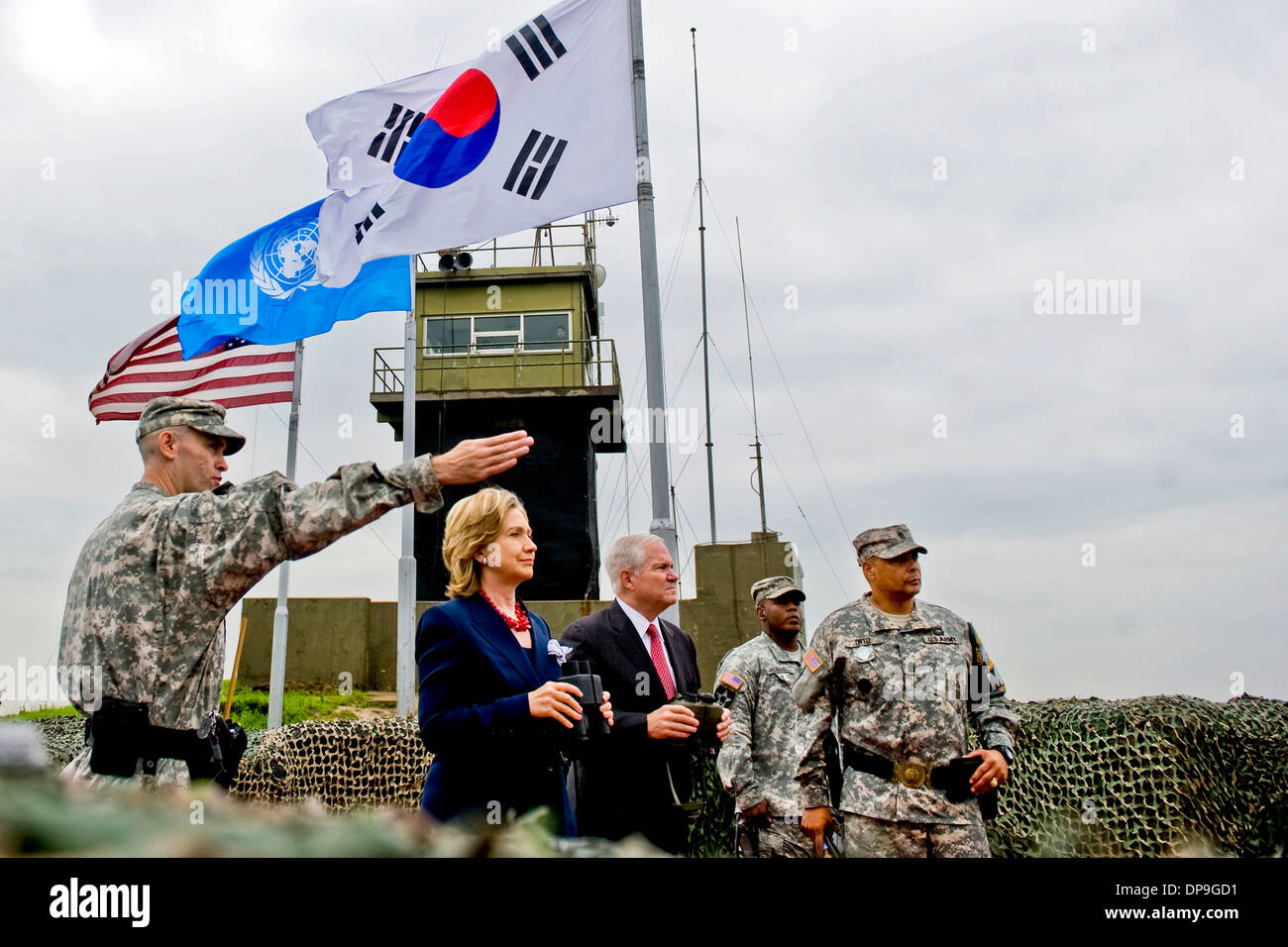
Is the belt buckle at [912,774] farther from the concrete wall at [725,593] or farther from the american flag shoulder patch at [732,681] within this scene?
the concrete wall at [725,593]

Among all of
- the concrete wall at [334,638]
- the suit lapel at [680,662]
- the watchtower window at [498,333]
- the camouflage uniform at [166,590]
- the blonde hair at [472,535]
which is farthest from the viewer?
the watchtower window at [498,333]

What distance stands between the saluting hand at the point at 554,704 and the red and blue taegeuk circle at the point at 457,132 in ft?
19.0

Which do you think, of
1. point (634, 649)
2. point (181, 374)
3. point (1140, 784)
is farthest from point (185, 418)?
point (181, 374)

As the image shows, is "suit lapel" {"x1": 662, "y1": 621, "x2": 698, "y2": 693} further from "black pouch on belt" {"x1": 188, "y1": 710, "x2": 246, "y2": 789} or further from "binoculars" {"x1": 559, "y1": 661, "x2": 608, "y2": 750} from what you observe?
"black pouch on belt" {"x1": 188, "y1": 710, "x2": 246, "y2": 789}

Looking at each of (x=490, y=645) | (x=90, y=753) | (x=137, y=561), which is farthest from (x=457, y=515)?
(x=90, y=753)

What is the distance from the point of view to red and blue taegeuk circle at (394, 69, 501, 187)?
7926 millimetres

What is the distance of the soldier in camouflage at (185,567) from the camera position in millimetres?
2518

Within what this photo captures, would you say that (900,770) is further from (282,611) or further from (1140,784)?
(282,611)

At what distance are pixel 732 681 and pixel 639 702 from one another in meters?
0.81

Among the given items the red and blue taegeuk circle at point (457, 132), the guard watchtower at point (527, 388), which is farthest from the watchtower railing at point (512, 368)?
the red and blue taegeuk circle at point (457, 132)

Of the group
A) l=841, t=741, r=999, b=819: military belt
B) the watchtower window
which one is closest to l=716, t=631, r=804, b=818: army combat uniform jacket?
l=841, t=741, r=999, b=819: military belt

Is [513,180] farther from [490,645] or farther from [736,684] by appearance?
[490,645]
